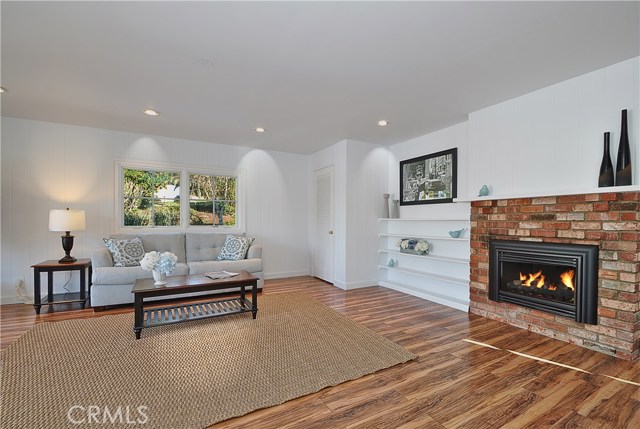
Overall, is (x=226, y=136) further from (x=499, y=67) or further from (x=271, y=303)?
(x=499, y=67)

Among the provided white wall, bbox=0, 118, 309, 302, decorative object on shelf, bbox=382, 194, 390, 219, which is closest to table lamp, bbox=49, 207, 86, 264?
white wall, bbox=0, 118, 309, 302

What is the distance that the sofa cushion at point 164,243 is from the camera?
4.35 meters

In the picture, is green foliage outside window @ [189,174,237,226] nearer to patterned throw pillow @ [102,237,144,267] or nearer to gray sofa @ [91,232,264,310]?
gray sofa @ [91,232,264,310]

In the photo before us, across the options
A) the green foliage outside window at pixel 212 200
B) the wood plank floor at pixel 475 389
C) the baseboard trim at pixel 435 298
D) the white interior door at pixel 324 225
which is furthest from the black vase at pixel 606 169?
the green foliage outside window at pixel 212 200

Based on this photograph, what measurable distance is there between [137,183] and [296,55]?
3.69 m

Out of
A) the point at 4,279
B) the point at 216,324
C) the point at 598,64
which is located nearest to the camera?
the point at 598,64

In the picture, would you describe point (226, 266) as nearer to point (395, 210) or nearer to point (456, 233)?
point (395, 210)

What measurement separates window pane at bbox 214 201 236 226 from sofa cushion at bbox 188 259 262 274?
1.09 metres

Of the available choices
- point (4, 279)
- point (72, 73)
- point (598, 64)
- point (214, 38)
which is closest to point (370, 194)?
point (598, 64)

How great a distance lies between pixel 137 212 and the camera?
15.3ft

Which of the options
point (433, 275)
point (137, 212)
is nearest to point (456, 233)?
point (433, 275)

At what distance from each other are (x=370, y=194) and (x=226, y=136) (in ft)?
8.46

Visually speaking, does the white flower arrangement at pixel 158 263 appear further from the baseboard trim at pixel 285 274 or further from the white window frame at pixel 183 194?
the baseboard trim at pixel 285 274

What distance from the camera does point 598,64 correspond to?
2.48 metres
